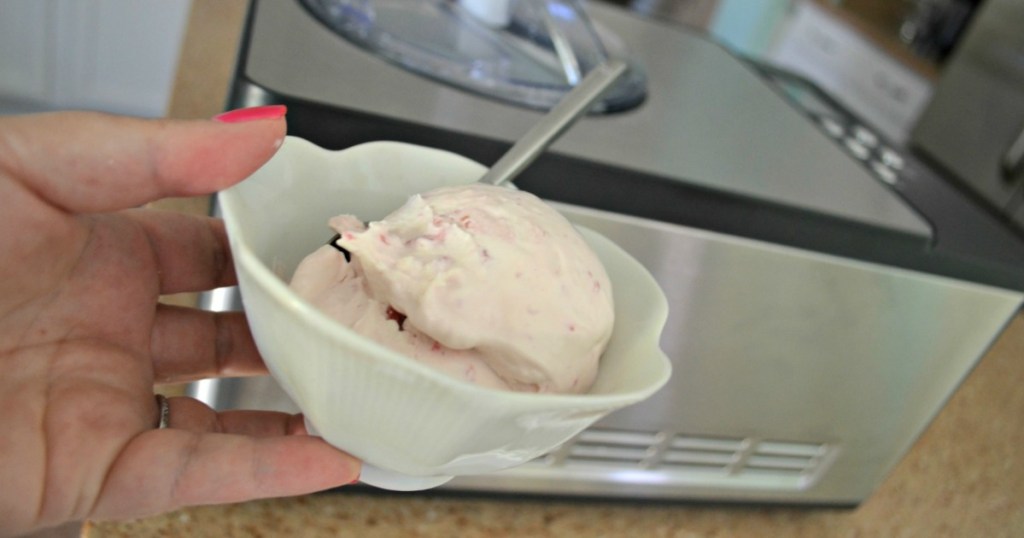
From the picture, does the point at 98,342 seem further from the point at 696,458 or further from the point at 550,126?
the point at 696,458

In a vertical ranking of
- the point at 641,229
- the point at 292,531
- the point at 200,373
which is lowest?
the point at 292,531

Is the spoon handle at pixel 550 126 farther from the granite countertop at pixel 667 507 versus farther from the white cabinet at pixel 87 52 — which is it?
the white cabinet at pixel 87 52

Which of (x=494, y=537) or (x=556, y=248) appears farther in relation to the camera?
(x=494, y=537)

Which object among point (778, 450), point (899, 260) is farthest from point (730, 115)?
point (778, 450)

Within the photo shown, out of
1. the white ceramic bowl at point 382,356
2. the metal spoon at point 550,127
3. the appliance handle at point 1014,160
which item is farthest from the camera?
the appliance handle at point 1014,160

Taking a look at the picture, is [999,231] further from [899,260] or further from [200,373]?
[200,373]

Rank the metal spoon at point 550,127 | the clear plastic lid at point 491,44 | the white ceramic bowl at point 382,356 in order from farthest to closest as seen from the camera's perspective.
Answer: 1. the clear plastic lid at point 491,44
2. the metal spoon at point 550,127
3. the white ceramic bowl at point 382,356

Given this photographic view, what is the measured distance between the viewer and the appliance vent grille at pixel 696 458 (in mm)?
565

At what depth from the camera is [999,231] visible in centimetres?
62

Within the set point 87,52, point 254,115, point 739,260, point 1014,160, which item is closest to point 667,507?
point 739,260

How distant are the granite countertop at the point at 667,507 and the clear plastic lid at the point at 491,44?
201mm

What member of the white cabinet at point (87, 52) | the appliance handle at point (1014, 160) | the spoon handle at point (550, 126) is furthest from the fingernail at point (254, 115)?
the appliance handle at point (1014, 160)

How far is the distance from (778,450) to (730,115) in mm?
286

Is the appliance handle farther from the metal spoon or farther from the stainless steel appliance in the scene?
the metal spoon
